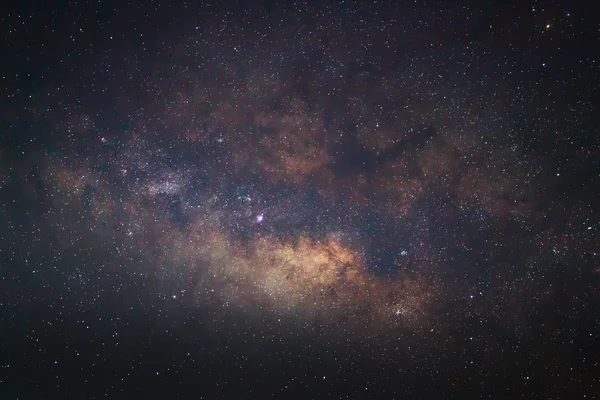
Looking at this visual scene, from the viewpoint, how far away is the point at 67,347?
601 centimetres

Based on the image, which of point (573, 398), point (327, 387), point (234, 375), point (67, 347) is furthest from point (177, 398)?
point (573, 398)

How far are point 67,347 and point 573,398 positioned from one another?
8808 millimetres

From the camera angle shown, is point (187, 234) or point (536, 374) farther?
point (536, 374)

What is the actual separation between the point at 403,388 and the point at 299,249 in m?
3.29

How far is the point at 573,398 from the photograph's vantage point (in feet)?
18.1

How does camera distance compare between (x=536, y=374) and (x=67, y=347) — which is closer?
(x=536, y=374)

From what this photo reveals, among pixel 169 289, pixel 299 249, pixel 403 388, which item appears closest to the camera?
pixel 299 249

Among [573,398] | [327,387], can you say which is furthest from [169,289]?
[573,398]

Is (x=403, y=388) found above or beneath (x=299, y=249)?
beneath

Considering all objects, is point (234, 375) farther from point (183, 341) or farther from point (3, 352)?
point (3, 352)

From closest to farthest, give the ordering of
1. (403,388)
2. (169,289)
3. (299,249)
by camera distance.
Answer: (299,249) → (169,289) → (403,388)

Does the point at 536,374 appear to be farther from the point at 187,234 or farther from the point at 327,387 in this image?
the point at 187,234

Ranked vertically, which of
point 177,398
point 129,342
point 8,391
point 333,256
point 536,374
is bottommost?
point 536,374

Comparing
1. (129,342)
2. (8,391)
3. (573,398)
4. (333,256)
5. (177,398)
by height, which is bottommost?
(573,398)
